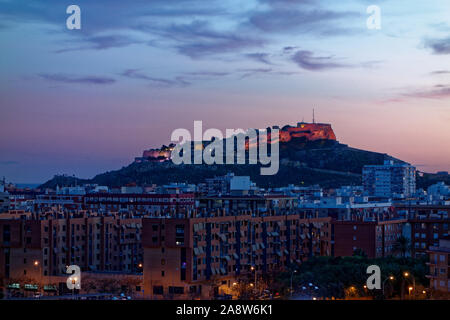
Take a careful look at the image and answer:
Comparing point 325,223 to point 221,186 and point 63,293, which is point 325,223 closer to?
point 63,293

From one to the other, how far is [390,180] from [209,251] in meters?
55.0

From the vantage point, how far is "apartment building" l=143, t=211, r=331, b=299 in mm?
20812

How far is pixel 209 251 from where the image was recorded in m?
22.0

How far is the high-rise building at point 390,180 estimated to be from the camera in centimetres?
7375

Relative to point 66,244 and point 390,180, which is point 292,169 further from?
point 66,244

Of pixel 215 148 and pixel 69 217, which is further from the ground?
pixel 215 148

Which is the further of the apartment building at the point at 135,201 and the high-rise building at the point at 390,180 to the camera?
the high-rise building at the point at 390,180

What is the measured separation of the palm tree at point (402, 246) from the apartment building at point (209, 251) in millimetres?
4582

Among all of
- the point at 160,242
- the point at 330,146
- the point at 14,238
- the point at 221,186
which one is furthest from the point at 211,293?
the point at 330,146

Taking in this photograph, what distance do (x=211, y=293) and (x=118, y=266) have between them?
8034mm

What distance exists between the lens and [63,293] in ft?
69.8

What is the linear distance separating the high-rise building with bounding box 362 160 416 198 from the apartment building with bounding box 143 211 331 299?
48.7 m

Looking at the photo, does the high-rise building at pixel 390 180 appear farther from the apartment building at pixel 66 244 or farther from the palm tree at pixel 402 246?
the apartment building at pixel 66 244

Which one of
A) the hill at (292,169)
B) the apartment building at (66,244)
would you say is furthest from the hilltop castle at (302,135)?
the apartment building at (66,244)
